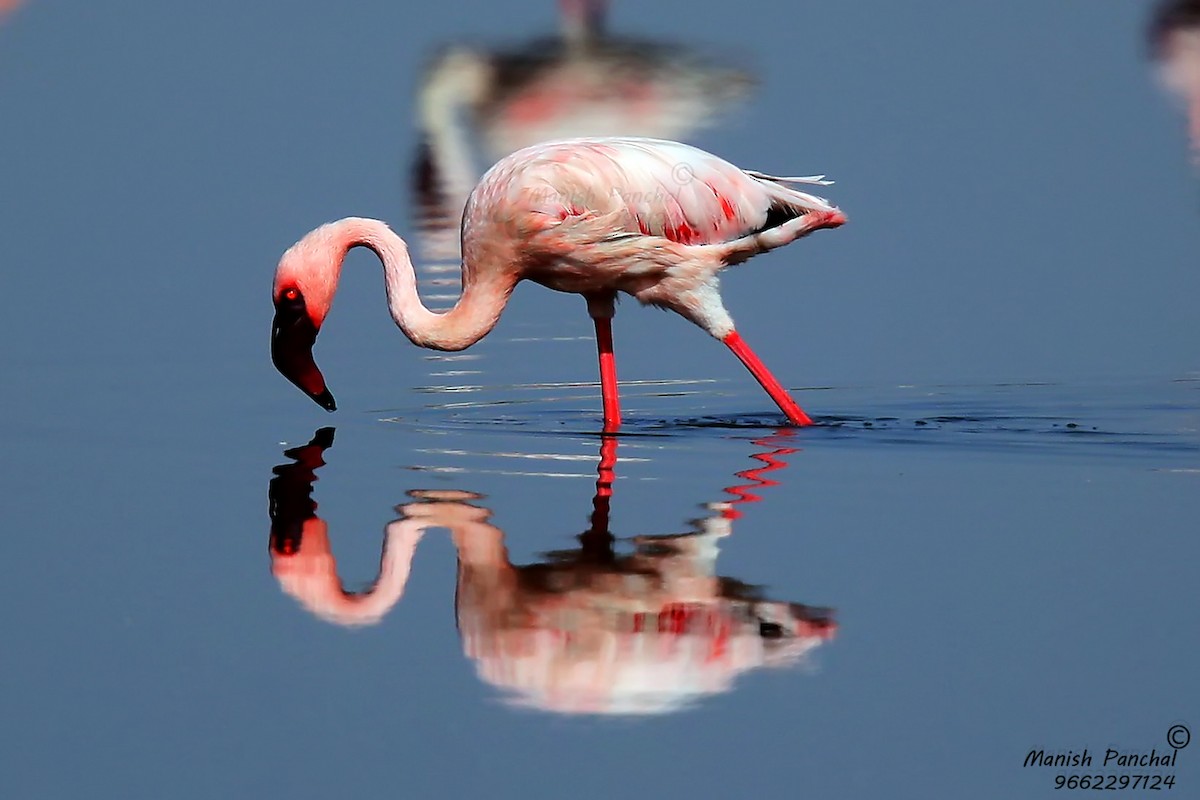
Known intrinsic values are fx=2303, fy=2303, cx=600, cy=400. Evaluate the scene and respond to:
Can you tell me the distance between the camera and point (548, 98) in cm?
1842

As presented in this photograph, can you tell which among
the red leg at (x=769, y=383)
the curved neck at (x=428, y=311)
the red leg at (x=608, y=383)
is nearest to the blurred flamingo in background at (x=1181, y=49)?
the red leg at (x=769, y=383)

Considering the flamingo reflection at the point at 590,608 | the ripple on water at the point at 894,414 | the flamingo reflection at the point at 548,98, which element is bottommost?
the flamingo reflection at the point at 590,608

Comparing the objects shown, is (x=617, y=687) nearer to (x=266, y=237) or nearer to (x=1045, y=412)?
(x=1045, y=412)

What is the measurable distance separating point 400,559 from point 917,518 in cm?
166

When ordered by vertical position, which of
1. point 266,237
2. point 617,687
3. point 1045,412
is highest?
point 266,237

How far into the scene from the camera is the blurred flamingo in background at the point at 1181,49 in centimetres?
1747

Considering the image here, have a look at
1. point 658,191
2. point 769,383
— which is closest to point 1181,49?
point 769,383

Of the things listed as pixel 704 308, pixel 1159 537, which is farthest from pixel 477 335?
pixel 1159 537

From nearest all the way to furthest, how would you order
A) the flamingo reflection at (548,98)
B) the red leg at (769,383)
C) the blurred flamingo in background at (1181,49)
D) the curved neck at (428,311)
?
the curved neck at (428,311) → the red leg at (769,383) → the flamingo reflection at (548,98) → the blurred flamingo in background at (1181,49)

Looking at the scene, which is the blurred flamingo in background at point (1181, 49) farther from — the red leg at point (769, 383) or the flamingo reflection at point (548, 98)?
the red leg at point (769, 383)

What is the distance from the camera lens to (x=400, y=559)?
23.0 feet

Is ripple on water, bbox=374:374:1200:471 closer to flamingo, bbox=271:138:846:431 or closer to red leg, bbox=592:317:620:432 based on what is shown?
red leg, bbox=592:317:620:432

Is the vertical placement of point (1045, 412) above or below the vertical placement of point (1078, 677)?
above

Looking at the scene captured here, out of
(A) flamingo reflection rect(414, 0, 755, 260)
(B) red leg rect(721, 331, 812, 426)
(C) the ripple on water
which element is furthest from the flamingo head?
(A) flamingo reflection rect(414, 0, 755, 260)
